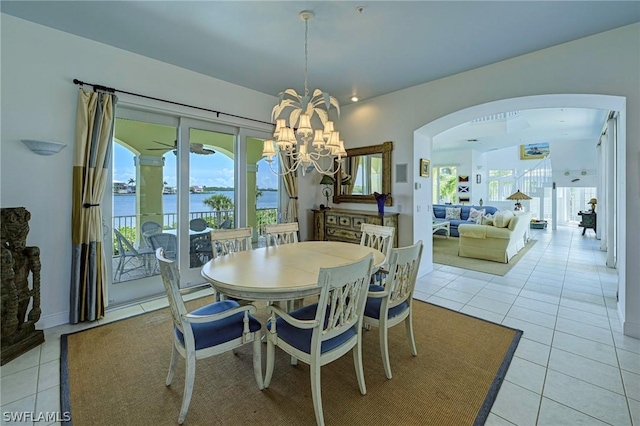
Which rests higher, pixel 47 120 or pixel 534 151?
pixel 534 151

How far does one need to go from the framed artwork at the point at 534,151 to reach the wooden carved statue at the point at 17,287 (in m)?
14.4

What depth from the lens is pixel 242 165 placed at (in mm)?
4340

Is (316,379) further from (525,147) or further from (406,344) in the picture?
(525,147)

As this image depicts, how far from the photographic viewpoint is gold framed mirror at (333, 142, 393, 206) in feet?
15.1

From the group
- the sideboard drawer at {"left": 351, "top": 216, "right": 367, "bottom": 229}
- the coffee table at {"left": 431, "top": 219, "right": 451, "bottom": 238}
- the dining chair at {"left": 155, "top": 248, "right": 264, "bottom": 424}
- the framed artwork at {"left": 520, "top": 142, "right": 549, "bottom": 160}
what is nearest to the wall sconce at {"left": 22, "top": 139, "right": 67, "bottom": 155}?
the dining chair at {"left": 155, "top": 248, "right": 264, "bottom": 424}

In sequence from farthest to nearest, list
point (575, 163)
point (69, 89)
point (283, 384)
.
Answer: point (575, 163) → point (69, 89) → point (283, 384)

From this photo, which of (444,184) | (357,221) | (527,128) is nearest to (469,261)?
(357,221)

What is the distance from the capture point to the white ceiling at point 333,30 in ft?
7.90

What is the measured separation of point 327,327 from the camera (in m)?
1.73

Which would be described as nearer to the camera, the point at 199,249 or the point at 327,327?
the point at 327,327

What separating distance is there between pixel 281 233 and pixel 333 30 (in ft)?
7.46

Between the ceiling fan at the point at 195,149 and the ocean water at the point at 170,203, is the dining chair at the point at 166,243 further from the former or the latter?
the ceiling fan at the point at 195,149

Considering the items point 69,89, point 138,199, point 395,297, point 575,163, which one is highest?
point 575,163

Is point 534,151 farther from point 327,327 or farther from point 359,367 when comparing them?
point 327,327
